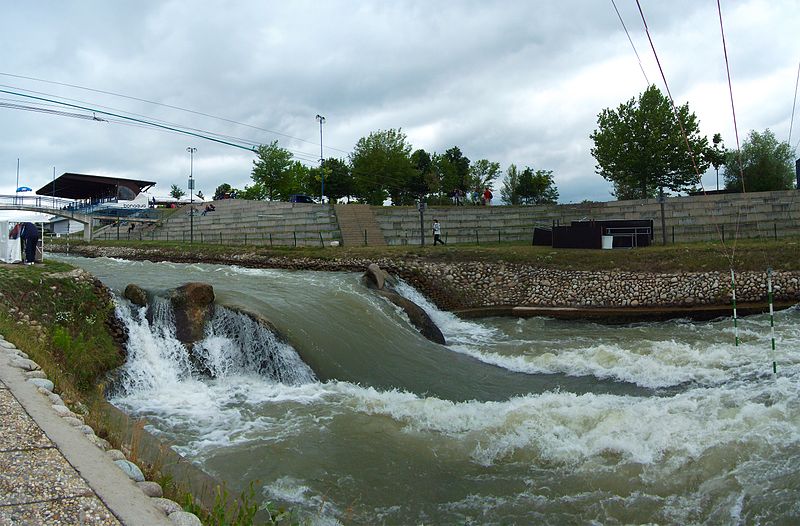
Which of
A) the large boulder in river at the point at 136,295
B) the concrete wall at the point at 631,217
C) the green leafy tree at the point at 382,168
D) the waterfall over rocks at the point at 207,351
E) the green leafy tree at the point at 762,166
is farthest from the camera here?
the green leafy tree at the point at 382,168

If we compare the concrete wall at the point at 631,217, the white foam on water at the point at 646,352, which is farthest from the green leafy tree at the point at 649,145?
the white foam on water at the point at 646,352

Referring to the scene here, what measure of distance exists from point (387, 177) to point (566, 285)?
122 ft

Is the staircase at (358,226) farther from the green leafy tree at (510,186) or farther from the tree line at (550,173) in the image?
the green leafy tree at (510,186)

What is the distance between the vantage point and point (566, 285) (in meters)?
21.1

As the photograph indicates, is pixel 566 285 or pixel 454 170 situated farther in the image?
pixel 454 170

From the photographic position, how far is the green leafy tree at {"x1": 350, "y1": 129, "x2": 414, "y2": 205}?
56.1m

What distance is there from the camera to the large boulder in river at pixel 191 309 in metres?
12.0

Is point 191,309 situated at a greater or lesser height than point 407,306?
greater

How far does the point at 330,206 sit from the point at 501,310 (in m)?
20.5

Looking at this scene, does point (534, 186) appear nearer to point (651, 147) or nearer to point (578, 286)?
point (651, 147)

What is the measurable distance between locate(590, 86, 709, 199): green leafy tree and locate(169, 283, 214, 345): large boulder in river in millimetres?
36336

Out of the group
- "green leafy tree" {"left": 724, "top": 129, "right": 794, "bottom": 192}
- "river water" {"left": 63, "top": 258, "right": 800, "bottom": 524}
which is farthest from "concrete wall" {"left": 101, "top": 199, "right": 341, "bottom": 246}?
"green leafy tree" {"left": 724, "top": 129, "right": 794, "bottom": 192}

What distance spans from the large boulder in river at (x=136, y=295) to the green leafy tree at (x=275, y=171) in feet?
158

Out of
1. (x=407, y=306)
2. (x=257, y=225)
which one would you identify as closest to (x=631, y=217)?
(x=407, y=306)
